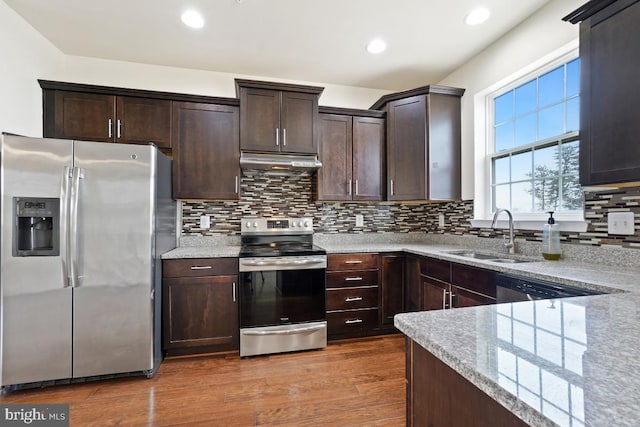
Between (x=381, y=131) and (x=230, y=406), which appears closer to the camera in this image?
(x=230, y=406)

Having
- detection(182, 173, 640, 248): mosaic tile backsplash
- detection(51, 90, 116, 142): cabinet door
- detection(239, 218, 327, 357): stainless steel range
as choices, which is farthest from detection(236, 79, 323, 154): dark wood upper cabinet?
detection(51, 90, 116, 142): cabinet door

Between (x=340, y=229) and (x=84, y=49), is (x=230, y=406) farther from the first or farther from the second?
(x=84, y=49)

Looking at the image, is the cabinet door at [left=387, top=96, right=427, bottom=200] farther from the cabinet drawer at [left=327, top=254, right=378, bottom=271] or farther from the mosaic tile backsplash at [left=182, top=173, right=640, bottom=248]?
the cabinet drawer at [left=327, top=254, right=378, bottom=271]

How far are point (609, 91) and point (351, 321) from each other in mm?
2342

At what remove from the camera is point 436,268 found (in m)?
2.38

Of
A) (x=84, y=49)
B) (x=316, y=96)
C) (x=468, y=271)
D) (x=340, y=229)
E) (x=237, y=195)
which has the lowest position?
(x=468, y=271)

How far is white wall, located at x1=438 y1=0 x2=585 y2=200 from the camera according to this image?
202 centimetres

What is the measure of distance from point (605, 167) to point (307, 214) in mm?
2346

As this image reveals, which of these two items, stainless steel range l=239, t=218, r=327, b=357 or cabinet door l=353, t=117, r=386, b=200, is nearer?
stainless steel range l=239, t=218, r=327, b=357

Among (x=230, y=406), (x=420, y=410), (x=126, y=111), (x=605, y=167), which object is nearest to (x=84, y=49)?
(x=126, y=111)

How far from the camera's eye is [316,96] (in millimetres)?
2820

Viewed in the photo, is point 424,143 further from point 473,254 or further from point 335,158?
point 473,254

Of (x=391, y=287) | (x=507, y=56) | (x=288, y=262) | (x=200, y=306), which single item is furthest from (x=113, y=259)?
(x=507, y=56)

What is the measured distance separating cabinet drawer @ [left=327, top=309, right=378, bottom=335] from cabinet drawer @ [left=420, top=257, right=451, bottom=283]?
62 centimetres
